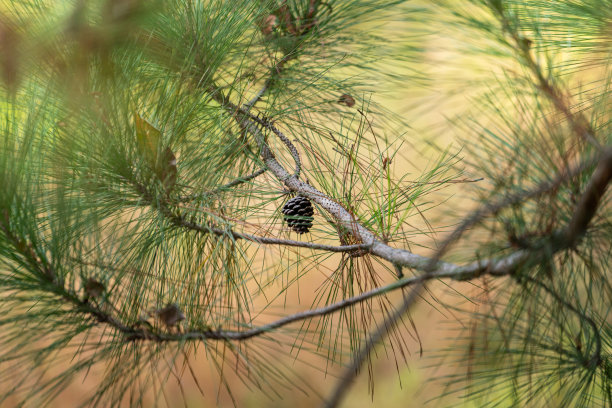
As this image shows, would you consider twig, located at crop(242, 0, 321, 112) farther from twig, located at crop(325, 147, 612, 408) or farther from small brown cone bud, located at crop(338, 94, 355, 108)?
twig, located at crop(325, 147, 612, 408)

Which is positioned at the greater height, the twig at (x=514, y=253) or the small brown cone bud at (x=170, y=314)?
the twig at (x=514, y=253)

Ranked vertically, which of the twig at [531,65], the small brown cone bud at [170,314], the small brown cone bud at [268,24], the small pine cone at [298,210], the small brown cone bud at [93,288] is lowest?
the small pine cone at [298,210]

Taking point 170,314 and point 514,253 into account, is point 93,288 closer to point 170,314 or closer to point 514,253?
point 170,314

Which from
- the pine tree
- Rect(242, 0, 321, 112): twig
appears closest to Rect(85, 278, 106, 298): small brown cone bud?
the pine tree

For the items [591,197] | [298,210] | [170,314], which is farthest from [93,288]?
[591,197]

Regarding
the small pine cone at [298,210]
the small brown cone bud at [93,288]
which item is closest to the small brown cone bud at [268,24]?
the small pine cone at [298,210]

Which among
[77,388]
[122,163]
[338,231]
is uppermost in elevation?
[122,163]

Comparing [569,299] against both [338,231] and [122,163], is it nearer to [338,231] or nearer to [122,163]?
[338,231]

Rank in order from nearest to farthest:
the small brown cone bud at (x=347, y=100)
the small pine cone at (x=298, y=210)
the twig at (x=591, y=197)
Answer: the twig at (x=591, y=197)
the small pine cone at (x=298, y=210)
the small brown cone bud at (x=347, y=100)

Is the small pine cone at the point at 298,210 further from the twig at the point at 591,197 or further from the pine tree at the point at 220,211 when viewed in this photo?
the twig at the point at 591,197

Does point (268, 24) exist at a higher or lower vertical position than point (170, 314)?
higher

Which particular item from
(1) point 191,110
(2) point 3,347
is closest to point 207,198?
(1) point 191,110
